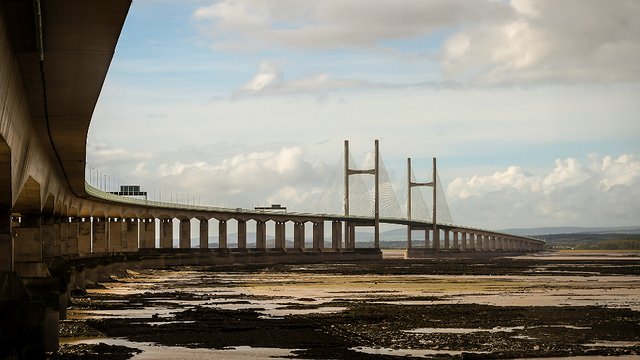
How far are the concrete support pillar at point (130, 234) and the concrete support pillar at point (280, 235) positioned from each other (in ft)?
→ 110

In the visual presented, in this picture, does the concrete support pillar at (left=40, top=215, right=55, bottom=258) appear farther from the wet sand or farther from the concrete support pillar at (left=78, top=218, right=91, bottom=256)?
the concrete support pillar at (left=78, top=218, right=91, bottom=256)

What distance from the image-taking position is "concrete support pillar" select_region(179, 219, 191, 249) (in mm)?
166500

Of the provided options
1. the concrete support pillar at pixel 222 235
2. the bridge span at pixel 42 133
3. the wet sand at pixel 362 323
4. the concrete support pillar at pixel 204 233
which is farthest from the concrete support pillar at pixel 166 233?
the wet sand at pixel 362 323

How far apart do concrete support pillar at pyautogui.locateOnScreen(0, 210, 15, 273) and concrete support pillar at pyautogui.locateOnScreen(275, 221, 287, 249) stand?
137 metres

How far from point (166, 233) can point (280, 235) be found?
30485mm

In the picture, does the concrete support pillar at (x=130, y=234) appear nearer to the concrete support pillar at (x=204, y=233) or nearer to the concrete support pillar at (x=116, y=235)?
the concrete support pillar at (x=116, y=235)

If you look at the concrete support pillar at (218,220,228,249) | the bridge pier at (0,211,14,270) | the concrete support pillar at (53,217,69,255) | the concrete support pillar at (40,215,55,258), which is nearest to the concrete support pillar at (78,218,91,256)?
the concrete support pillar at (53,217,69,255)

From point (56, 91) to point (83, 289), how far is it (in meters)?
30.4

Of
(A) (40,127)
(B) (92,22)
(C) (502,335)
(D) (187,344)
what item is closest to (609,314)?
(C) (502,335)

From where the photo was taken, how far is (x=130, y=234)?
156 m

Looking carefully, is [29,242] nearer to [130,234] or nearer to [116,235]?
[116,235]

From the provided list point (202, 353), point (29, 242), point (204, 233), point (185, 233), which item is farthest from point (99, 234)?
point (202, 353)

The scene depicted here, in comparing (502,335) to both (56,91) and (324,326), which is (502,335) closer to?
(324,326)

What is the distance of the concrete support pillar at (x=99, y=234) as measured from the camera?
133 meters
